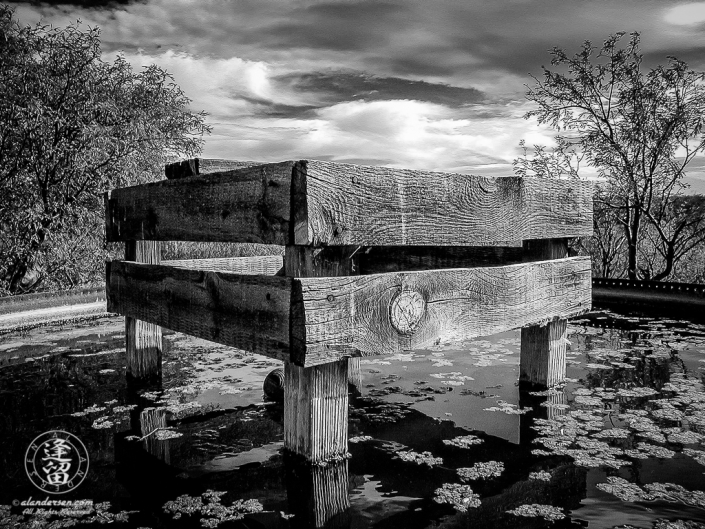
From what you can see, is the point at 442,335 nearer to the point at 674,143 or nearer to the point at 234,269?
the point at 234,269

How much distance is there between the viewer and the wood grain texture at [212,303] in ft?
7.16

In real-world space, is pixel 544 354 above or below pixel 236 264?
below

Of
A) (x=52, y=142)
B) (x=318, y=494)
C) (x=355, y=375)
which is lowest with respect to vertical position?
(x=318, y=494)

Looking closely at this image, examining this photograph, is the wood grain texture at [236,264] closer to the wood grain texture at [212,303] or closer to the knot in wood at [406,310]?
the wood grain texture at [212,303]

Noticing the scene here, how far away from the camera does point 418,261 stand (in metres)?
3.55

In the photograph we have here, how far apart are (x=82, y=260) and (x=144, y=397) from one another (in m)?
5.64

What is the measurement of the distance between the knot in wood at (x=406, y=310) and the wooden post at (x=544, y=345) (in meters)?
1.33

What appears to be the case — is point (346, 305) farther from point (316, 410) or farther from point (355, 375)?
point (355, 375)

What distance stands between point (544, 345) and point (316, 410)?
1959mm

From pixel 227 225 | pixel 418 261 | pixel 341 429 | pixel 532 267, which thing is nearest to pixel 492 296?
pixel 532 267

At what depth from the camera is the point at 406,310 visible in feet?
7.84

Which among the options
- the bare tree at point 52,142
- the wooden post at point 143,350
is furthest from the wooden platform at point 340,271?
the bare tree at point 52,142

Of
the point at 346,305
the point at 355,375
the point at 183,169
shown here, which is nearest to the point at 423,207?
the point at 346,305

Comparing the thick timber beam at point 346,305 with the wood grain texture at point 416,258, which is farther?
the wood grain texture at point 416,258
